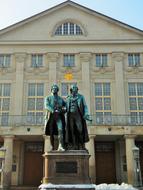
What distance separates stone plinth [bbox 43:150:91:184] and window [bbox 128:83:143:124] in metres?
16.5

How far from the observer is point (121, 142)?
2450 centimetres

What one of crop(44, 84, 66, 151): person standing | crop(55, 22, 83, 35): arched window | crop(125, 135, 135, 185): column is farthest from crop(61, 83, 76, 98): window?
crop(44, 84, 66, 151): person standing

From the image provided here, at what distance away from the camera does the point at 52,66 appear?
1020 inches

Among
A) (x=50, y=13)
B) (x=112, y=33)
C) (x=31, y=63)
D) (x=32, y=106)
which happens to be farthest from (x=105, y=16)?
(x=32, y=106)

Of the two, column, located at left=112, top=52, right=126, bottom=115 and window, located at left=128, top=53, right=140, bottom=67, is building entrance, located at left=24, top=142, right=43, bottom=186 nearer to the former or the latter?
column, located at left=112, top=52, right=126, bottom=115

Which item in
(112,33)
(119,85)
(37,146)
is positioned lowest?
(37,146)

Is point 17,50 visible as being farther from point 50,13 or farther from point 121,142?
point 121,142

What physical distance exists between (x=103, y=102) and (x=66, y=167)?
1708 cm

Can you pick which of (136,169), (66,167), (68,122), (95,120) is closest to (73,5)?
(95,120)

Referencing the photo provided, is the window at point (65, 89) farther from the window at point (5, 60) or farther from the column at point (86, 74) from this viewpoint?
the window at point (5, 60)

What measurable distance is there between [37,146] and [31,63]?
7.19 m

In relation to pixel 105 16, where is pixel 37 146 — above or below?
below

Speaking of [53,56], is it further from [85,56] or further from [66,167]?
[66,167]

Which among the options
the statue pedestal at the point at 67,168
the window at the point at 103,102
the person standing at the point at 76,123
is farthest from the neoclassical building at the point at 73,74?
the statue pedestal at the point at 67,168
